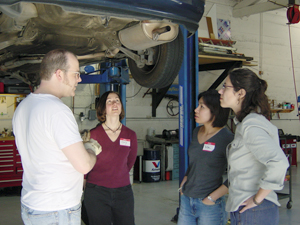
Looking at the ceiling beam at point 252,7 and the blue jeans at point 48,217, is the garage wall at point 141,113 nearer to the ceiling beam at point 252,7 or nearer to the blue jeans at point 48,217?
the ceiling beam at point 252,7

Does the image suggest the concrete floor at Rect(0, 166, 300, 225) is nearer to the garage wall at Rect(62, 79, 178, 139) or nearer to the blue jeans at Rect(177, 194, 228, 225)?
the garage wall at Rect(62, 79, 178, 139)

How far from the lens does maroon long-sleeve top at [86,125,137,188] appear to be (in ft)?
6.34

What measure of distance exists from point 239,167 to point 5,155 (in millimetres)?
4123

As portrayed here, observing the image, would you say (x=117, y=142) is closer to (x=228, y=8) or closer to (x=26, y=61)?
(x=26, y=61)

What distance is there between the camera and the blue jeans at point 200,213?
166cm

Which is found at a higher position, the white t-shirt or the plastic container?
the white t-shirt

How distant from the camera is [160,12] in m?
1.59

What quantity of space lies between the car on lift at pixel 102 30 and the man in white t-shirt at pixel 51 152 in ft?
1.38

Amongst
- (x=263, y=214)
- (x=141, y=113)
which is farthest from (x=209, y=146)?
(x=141, y=113)

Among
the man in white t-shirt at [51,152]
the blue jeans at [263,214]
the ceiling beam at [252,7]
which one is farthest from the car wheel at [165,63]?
the ceiling beam at [252,7]

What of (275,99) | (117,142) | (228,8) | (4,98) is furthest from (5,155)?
(275,99)

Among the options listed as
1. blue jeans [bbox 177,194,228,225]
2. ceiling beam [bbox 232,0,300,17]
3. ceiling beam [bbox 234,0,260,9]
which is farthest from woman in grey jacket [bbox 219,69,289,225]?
ceiling beam [bbox 234,0,260,9]

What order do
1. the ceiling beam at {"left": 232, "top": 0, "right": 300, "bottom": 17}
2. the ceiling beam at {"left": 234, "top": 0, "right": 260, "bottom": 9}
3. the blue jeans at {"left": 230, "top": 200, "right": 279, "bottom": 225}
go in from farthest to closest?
the ceiling beam at {"left": 234, "top": 0, "right": 260, "bottom": 9} → the ceiling beam at {"left": 232, "top": 0, "right": 300, "bottom": 17} → the blue jeans at {"left": 230, "top": 200, "right": 279, "bottom": 225}

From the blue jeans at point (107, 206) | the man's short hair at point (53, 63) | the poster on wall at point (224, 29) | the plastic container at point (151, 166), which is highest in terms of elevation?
the poster on wall at point (224, 29)
